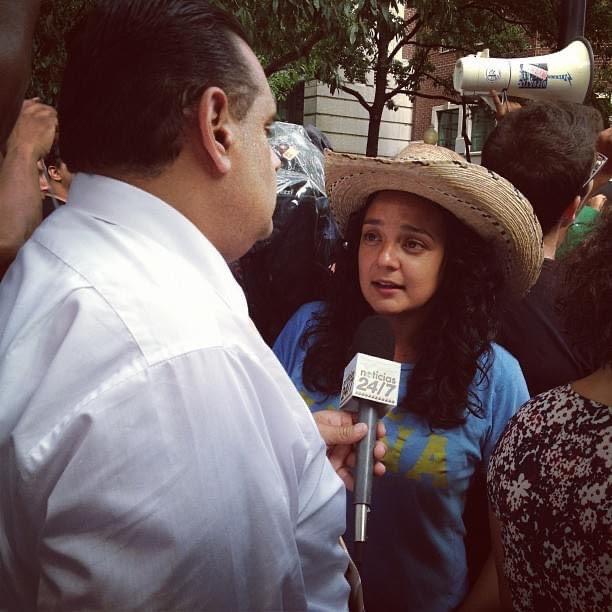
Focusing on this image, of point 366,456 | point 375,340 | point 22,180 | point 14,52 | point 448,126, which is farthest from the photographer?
point 448,126

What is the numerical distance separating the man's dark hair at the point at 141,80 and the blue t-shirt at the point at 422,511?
112 centimetres

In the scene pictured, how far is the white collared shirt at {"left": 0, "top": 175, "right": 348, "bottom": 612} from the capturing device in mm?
881

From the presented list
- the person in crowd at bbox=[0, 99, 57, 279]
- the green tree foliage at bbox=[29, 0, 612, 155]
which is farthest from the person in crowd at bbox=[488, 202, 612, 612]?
the green tree foliage at bbox=[29, 0, 612, 155]

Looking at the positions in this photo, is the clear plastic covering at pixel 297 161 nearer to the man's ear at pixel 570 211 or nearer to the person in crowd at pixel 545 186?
the person in crowd at pixel 545 186

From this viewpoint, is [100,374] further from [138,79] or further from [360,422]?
[360,422]

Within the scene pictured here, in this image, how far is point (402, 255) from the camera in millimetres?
2168

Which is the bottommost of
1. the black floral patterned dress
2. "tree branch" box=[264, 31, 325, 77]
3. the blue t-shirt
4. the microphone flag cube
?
the blue t-shirt

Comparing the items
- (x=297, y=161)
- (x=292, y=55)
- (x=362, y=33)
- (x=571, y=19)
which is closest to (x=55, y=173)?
(x=297, y=161)

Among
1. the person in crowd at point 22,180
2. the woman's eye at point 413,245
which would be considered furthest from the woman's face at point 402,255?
the person in crowd at point 22,180

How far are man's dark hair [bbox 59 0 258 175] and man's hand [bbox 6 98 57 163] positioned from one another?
79 cm

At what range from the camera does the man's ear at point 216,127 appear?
119cm

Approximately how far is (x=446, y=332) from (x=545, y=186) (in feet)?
2.08

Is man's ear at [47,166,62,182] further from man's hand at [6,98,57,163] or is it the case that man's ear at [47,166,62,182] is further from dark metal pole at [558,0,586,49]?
dark metal pole at [558,0,586,49]

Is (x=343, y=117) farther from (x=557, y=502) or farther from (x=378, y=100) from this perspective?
(x=557, y=502)
